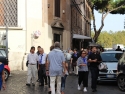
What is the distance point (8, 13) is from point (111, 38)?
8767 centimetres

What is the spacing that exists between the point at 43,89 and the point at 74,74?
8341 millimetres

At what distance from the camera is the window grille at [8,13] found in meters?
26.2

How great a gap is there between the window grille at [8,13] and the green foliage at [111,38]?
259ft

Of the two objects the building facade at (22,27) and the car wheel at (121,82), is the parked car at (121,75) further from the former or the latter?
the building facade at (22,27)

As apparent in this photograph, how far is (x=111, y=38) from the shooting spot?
112 meters

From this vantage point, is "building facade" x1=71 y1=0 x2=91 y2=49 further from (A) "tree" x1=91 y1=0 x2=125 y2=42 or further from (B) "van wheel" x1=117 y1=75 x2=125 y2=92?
(B) "van wheel" x1=117 y1=75 x2=125 y2=92

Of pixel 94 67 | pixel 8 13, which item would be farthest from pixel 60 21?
pixel 94 67

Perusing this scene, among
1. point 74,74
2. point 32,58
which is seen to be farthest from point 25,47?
point 32,58

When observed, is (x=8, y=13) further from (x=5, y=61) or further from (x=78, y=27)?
(x=78, y=27)

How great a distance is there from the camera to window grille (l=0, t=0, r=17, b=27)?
2617 cm

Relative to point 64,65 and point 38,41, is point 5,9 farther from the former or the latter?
point 64,65

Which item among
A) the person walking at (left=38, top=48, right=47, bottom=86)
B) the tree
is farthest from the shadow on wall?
the tree

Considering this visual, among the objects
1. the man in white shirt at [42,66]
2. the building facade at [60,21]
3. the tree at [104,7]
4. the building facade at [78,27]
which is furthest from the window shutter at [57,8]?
the man in white shirt at [42,66]

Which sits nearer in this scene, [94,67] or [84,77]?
[94,67]
